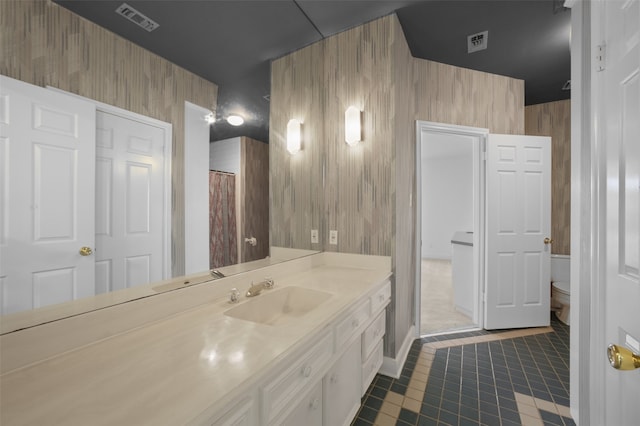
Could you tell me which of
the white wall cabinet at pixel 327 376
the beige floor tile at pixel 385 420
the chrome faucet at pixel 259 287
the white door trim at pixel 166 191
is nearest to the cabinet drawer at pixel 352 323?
the white wall cabinet at pixel 327 376

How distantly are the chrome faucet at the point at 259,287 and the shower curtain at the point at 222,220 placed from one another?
0.55 ft

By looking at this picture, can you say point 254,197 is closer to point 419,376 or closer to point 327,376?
point 327,376

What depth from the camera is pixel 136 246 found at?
967 mm

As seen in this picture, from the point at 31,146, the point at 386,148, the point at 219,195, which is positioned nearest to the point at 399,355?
the point at 386,148

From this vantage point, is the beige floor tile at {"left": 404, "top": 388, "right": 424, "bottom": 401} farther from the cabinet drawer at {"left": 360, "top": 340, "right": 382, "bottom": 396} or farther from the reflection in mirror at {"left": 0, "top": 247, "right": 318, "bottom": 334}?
the reflection in mirror at {"left": 0, "top": 247, "right": 318, "bottom": 334}

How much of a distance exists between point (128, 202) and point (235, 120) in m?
0.66

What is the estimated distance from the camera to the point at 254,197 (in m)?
1.51

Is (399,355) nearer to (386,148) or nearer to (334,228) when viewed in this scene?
(334,228)

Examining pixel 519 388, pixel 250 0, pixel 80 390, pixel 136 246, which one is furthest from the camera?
pixel 519 388

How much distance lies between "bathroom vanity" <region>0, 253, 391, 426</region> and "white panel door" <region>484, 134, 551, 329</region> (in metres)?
2.09

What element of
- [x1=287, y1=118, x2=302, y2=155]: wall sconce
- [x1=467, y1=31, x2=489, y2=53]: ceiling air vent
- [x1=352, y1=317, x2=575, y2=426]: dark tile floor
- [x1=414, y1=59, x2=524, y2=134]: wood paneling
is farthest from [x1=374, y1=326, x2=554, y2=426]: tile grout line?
[x1=467, y1=31, x2=489, y2=53]: ceiling air vent

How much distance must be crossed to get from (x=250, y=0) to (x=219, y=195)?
116 cm

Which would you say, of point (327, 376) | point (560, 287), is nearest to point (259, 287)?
point (327, 376)

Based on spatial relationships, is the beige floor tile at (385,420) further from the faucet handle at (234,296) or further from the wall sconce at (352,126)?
the wall sconce at (352,126)
